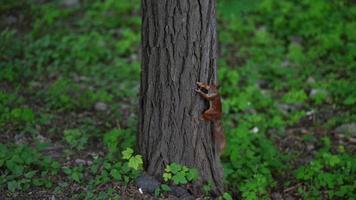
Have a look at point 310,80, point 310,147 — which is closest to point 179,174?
point 310,147

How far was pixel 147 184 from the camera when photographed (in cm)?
378

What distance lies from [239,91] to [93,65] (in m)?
1.82

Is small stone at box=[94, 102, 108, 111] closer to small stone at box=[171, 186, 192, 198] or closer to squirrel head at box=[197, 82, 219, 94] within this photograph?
small stone at box=[171, 186, 192, 198]

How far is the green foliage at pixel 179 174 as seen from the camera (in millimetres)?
3754

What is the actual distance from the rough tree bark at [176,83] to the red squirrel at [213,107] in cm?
4

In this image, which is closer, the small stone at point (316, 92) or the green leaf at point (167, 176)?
the green leaf at point (167, 176)

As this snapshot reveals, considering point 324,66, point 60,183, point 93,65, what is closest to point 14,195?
point 60,183

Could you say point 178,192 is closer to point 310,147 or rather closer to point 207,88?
point 207,88

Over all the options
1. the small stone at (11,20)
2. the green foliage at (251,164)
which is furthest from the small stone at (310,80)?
the small stone at (11,20)

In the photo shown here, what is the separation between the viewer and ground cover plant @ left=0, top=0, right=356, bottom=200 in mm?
3982

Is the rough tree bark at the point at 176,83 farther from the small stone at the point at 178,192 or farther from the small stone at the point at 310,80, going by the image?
the small stone at the point at 310,80

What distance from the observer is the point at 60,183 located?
12.6 ft

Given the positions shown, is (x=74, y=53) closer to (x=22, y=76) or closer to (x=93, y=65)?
(x=93, y=65)

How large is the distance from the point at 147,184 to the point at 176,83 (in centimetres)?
81
